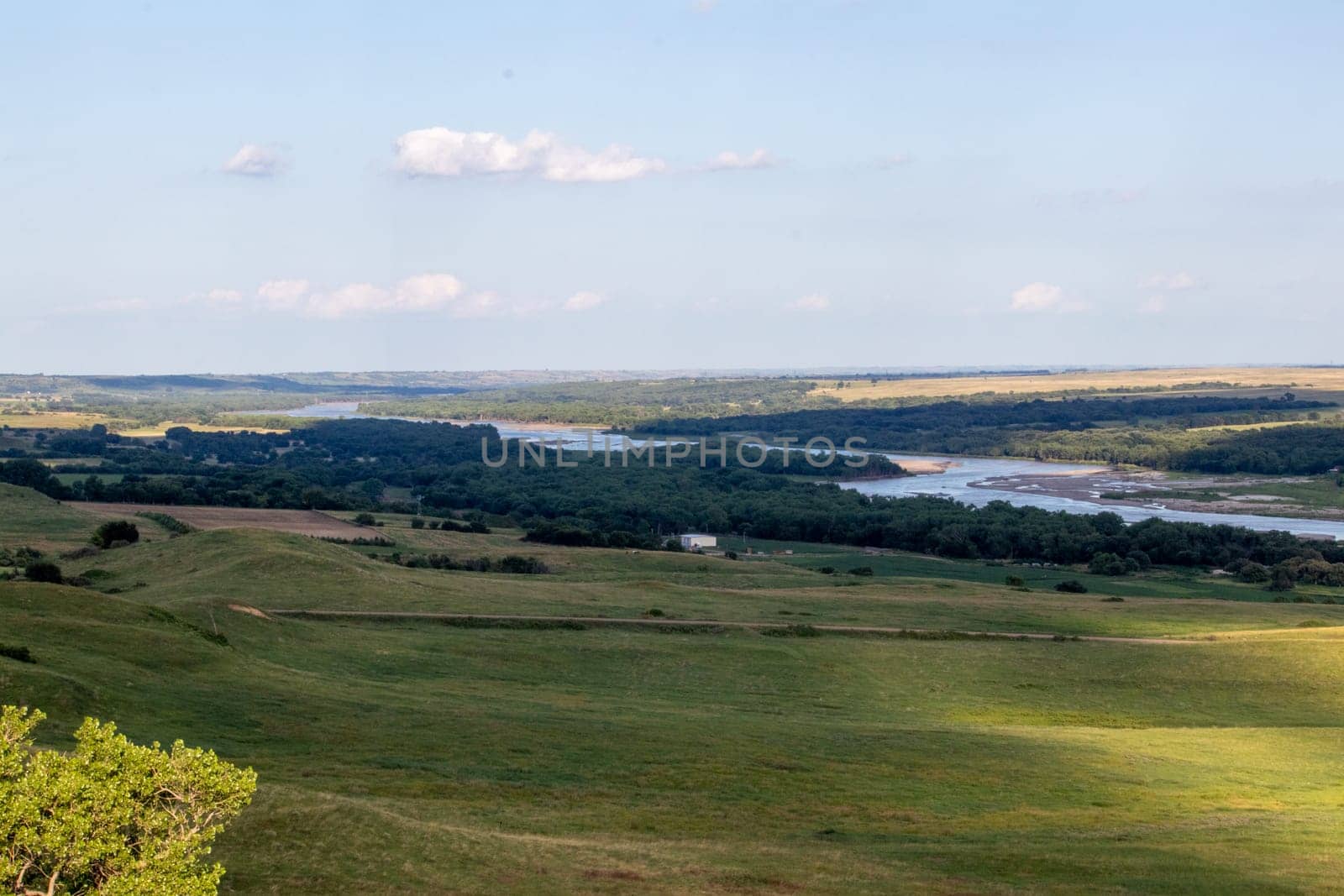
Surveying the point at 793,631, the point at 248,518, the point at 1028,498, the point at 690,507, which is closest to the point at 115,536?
the point at 248,518

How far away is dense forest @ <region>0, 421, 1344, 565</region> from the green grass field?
39552mm

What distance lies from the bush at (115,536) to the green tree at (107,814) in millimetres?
70453

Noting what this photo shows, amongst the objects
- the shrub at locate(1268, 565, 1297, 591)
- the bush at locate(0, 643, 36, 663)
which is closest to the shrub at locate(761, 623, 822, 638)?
the bush at locate(0, 643, 36, 663)

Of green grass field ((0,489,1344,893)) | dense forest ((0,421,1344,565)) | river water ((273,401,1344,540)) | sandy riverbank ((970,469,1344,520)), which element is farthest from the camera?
sandy riverbank ((970,469,1344,520))

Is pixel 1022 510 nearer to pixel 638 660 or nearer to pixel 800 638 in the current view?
pixel 800 638

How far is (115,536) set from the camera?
8744 cm

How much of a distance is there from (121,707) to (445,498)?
127m

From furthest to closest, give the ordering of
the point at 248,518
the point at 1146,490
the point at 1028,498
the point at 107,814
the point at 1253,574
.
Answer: the point at 1146,490 < the point at 1028,498 < the point at 248,518 < the point at 1253,574 < the point at 107,814

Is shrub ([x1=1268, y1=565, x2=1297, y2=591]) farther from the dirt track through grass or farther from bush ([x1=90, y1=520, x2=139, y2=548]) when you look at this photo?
bush ([x1=90, y1=520, x2=139, y2=548])

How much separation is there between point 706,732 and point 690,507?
109 m

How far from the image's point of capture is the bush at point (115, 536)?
8638 cm

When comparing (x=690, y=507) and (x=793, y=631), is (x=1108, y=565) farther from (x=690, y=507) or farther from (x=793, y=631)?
(x=690, y=507)

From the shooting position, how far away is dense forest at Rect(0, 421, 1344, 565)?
113812 mm

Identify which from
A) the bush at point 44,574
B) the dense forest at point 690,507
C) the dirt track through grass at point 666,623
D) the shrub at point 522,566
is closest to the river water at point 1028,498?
the dense forest at point 690,507
